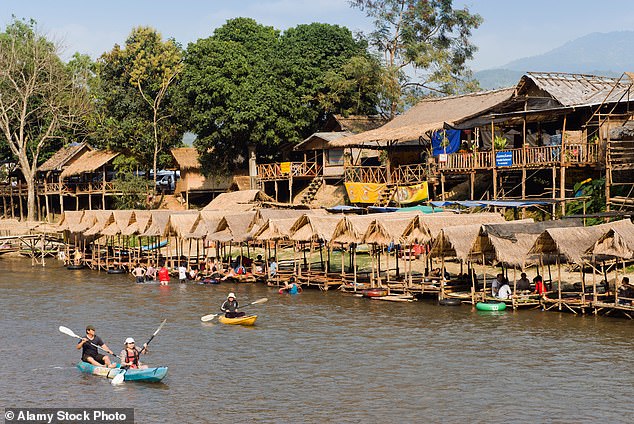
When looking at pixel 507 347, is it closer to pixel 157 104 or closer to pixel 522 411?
pixel 522 411

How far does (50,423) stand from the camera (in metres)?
19.1

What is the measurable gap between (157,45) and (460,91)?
2380cm

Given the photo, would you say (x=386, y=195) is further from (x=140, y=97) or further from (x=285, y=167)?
(x=140, y=97)

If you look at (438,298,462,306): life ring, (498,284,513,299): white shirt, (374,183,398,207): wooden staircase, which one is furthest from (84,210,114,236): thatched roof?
(498,284,513,299): white shirt

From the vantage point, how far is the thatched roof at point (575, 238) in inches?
1104

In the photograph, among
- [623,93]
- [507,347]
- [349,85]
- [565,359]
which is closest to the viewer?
[565,359]

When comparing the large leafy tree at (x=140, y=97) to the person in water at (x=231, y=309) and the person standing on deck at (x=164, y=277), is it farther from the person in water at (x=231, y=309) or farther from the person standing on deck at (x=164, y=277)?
the person in water at (x=231, y=309)

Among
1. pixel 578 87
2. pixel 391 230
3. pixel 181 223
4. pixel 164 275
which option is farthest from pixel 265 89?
pixel 391 230

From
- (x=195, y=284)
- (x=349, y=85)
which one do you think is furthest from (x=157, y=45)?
(x=195, y=284)

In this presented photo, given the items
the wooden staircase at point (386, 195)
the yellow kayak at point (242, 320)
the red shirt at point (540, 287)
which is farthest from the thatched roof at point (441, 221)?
the wooden staircase at point (386, 195)

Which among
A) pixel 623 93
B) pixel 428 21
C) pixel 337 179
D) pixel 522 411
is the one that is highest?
pixel 428 21

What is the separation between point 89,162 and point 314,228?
34.0 metres

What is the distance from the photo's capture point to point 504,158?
41875 millimetres

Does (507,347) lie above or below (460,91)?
below
